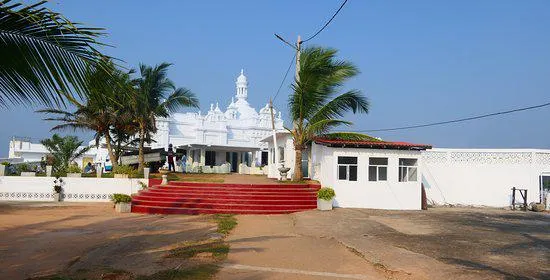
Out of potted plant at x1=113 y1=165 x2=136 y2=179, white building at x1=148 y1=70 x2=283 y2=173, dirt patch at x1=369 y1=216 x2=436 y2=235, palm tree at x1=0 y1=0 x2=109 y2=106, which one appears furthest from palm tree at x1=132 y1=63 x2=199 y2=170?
palm tree at x1=0 y1=0 x2=109 y2=106

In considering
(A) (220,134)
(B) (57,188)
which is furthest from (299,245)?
(A) (220,134)

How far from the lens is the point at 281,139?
23984mm

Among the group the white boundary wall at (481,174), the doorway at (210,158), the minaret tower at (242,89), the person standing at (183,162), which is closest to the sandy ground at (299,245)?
the white boundary wall at (481,174)

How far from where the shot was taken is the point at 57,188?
18984 mm

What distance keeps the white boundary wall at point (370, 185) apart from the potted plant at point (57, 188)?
1106cm

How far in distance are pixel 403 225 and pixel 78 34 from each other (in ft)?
35.8

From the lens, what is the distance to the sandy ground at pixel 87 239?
22.4 feet

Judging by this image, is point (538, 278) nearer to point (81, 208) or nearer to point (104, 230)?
point (104, 230)

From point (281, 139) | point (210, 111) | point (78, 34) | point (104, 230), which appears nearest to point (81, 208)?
point (104, 230)

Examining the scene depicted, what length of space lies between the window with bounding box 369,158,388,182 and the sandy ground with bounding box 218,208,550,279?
128 inches

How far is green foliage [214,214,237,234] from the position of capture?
10945 millimetres

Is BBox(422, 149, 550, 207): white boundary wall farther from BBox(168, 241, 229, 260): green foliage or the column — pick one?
the column

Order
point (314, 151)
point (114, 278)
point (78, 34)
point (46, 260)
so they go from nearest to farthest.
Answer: point (78, 34)
point (114, 278)
point (46, 260)
point (314, 151)

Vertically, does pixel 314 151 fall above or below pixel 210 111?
below
